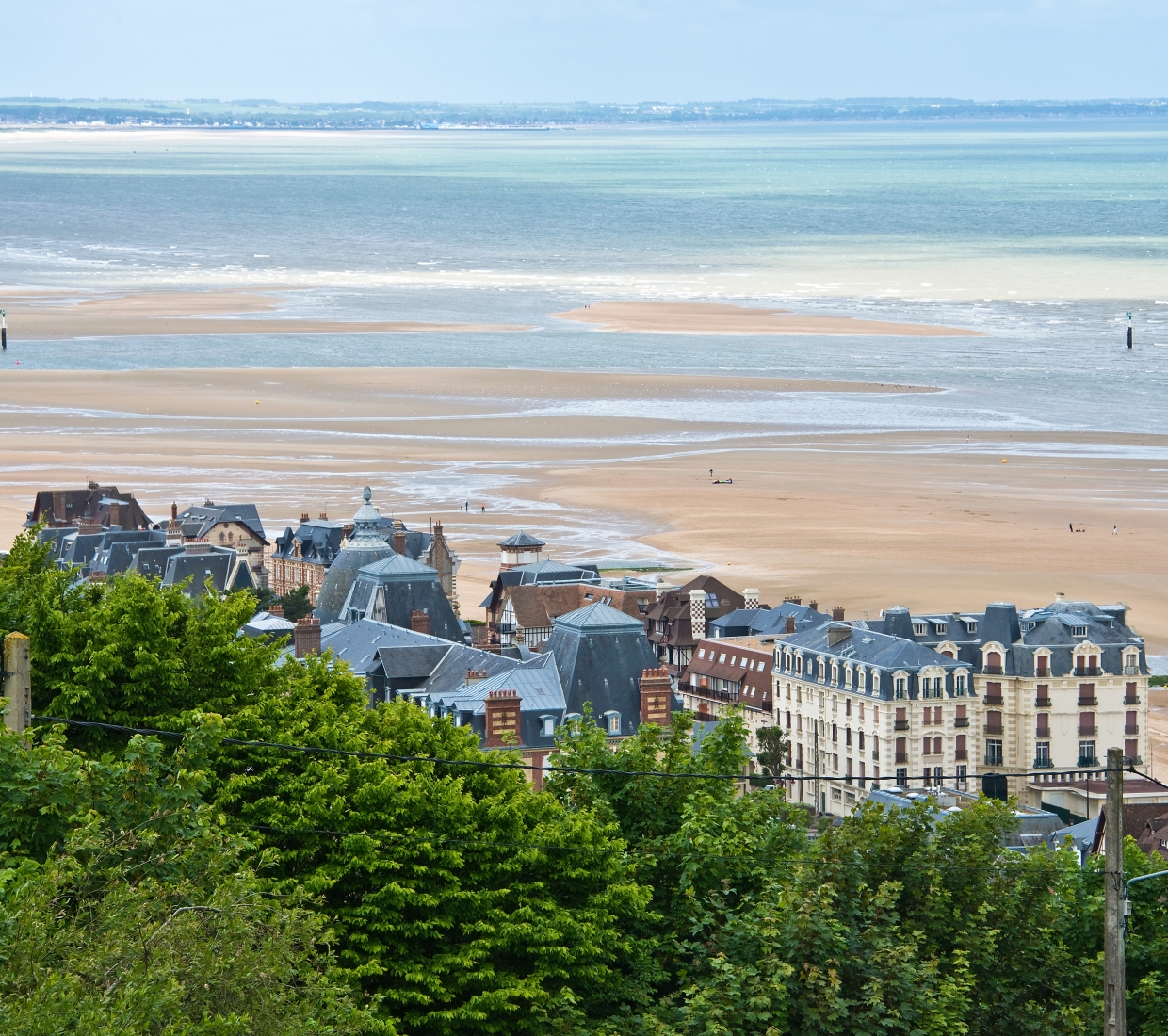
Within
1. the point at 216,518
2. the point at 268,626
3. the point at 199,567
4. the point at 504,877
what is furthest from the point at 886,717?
the point at 216,518

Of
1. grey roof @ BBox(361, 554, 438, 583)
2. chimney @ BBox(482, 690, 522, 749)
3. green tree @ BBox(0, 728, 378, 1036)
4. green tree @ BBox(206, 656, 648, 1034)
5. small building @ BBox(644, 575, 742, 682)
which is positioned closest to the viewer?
green tree @ BBox(0, 728, 378, 1036)

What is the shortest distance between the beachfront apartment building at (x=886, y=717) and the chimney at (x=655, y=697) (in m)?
5.91

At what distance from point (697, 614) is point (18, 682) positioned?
56.3 metres

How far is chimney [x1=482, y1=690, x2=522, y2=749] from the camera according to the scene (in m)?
56.8

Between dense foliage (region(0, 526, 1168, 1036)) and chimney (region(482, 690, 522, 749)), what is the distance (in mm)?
21166

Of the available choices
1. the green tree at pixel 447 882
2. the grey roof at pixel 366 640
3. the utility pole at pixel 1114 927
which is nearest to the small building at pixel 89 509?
the grey roof at pixel 366 640

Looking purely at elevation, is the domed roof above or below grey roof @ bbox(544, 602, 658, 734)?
above

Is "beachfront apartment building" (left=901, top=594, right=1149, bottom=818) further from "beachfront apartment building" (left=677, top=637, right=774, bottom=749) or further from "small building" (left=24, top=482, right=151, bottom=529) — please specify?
"small building" (left=24, top=482, right=151, bottom=529)

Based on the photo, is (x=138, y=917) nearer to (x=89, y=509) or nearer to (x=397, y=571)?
(x=397, y=571)

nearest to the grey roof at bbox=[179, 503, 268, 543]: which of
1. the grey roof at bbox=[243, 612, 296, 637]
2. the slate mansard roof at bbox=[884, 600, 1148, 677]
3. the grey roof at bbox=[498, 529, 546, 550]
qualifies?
the grey roof at bbox=[498, 529, 546, 550]

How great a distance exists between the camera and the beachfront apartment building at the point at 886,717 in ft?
210

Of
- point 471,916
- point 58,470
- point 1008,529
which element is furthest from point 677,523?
point 471,916

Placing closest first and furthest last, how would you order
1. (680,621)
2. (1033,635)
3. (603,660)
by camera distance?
(603,660), (1033,635), (680,621)

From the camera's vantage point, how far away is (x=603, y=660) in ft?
198
